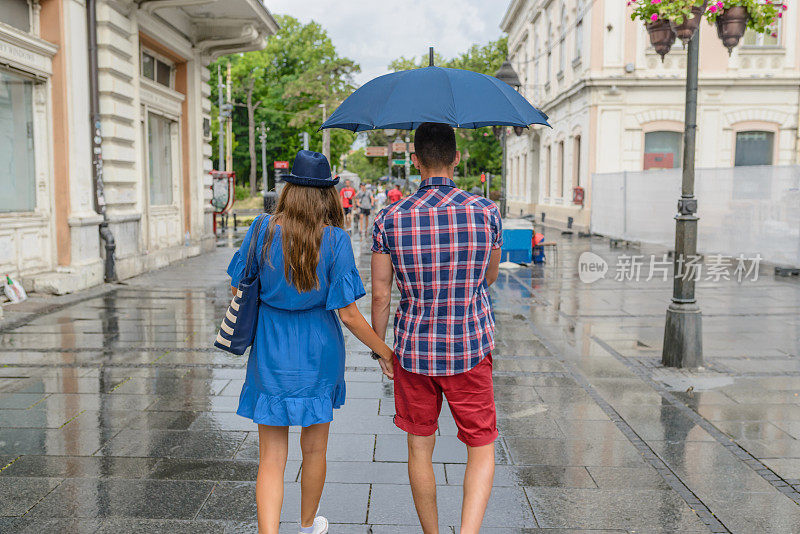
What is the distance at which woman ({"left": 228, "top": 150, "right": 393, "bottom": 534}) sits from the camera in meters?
3.17

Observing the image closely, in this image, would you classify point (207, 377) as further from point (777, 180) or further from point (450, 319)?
point (777, 180)

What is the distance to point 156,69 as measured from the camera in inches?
618

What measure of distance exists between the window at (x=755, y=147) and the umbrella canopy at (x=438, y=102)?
2587cm

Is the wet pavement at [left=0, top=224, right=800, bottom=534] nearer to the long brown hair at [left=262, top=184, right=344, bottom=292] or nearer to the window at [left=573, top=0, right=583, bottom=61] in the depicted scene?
the long brown hair at [left=262, top=184, right=344, bottom=292]

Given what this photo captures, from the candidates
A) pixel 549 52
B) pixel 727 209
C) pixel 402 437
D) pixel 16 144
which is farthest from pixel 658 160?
pixel 402 437

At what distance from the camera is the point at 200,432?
498cm

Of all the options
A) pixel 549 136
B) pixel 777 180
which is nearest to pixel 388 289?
pixel 777 180

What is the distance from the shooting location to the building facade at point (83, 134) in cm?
1053

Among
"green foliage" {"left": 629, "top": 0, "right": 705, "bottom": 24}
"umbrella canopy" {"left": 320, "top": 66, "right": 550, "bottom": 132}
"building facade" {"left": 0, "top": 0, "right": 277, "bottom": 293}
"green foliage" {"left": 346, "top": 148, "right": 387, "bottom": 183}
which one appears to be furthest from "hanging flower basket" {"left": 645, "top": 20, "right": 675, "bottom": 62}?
"green foliage" {"left": 346, "top": 148, "right": 387, "bottom": 183}

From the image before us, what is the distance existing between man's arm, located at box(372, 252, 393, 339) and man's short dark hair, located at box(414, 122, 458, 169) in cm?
45

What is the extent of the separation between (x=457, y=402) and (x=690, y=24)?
17.1ft

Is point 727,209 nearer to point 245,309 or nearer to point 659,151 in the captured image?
point 659,151

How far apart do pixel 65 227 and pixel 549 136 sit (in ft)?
89.3

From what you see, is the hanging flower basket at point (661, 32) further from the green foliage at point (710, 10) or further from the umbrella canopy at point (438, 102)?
the umbrella canopy at point (438, 102)
